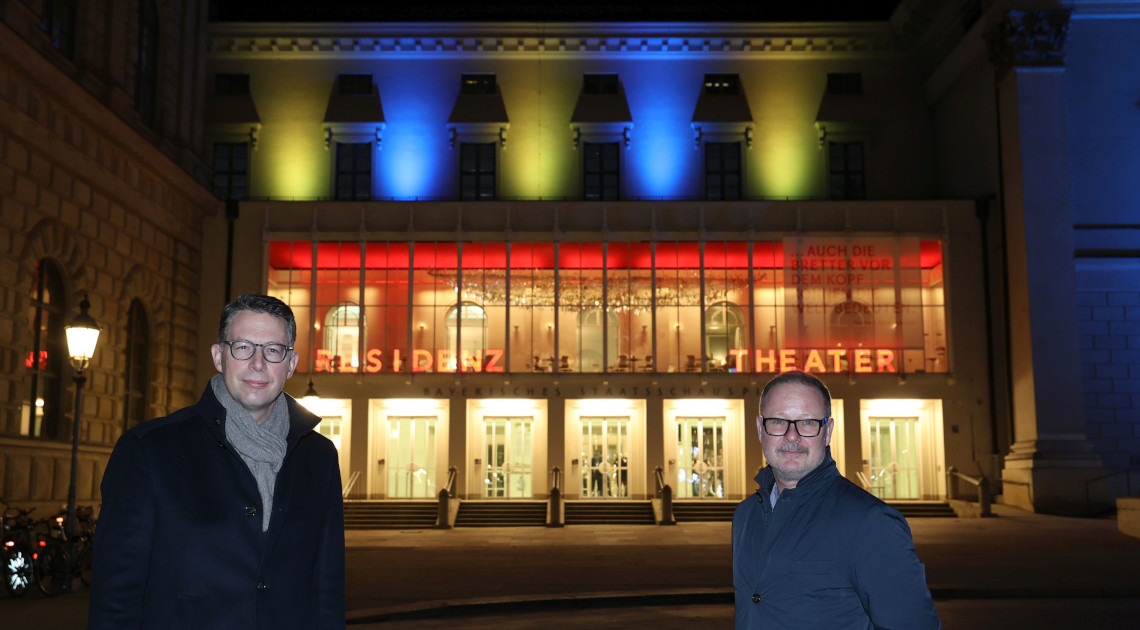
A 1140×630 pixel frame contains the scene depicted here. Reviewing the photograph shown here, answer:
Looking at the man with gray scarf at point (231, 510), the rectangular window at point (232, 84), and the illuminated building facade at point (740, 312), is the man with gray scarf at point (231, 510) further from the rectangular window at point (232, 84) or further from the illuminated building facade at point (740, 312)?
the rectangular window at point (232, 84)

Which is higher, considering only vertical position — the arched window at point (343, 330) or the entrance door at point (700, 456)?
the arched window at point (343, 330)

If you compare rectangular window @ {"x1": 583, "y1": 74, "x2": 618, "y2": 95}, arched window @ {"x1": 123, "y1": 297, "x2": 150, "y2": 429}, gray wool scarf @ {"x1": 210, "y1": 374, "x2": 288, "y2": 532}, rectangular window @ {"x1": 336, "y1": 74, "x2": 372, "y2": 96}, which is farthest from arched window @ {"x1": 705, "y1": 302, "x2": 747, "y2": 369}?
gray wool scarf @ {"x1": 210, "y1": 374, "x2": 288, "y2": 532}

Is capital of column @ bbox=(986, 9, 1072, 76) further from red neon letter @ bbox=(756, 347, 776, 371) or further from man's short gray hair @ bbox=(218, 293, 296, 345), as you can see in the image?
man's short gray hair @ bbox=(218, 293, 296, 345)

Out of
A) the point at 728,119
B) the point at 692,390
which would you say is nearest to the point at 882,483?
the point at 692,390

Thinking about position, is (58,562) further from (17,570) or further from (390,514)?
(390,514)

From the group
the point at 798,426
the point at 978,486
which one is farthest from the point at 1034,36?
the point at 798,426

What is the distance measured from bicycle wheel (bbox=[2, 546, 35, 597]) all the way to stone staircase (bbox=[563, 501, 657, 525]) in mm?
18793

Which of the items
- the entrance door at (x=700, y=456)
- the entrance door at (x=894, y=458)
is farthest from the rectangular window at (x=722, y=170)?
the entrance door at (x=894, y=458)

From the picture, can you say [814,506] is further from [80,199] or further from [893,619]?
[80,199]

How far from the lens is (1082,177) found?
112 feet

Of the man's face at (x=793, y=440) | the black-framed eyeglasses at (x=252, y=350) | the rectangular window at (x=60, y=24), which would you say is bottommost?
the man's face at (x=793, y=440)

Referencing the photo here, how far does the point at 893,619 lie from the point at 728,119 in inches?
1510

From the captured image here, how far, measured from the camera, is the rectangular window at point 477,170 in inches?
1587

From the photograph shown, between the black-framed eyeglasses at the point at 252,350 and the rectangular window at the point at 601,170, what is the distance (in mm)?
36539
